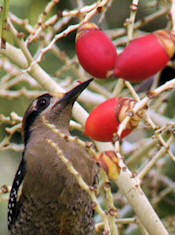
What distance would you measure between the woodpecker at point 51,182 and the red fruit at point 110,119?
1.25 meters

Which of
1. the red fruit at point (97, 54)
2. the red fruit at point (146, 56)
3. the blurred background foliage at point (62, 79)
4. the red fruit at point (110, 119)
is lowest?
the blurred background foliage at point (62, 79)

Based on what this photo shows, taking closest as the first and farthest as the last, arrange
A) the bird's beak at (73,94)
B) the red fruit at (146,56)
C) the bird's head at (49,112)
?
the red fruit at (146,56)
the bird's beak at (73,94)
the bird's head at (49,112)

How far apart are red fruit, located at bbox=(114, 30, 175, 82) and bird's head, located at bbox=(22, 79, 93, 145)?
46.1 inches

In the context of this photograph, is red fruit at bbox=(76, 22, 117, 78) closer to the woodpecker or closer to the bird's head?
the bird's head

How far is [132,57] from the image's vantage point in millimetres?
1530

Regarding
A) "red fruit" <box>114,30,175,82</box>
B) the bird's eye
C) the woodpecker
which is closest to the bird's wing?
the woodpecker

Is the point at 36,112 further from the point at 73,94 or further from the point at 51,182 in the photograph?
the point at 73,94

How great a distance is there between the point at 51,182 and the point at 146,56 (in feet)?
5.41

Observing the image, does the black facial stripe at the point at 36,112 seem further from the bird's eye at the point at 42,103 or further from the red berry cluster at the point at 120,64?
the red berry cluster at the point at 120,64

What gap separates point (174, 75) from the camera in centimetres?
340

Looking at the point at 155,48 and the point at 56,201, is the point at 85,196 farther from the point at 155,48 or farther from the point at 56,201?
the point at 155,48

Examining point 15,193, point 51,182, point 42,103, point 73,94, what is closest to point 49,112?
point 42,103

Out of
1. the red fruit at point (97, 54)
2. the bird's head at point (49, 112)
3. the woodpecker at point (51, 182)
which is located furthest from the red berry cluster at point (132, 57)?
the woodpecker at point (51, 182)

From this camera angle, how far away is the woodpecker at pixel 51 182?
2996 millimetres
